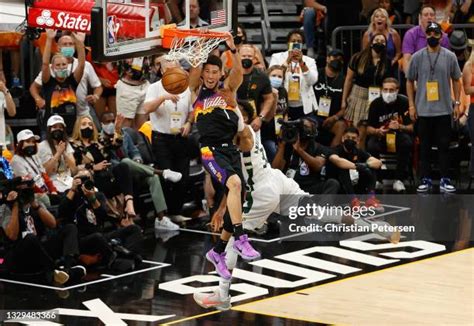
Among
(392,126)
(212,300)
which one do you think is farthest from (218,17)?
(392,126)

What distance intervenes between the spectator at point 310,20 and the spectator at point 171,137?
444 centimetres

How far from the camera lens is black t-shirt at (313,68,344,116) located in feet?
62.0

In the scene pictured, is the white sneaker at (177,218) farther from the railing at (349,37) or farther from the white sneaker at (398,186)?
the railing at (349,37)

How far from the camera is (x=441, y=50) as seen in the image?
18047 mm

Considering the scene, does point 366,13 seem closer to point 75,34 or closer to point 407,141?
point 407,141

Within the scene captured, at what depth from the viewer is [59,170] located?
1567 cm

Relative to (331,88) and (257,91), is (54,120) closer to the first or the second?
(257,91)

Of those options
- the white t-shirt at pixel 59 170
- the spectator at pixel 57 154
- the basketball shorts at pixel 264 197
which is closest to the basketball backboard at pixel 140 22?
the basketball shorts at pixel 264 197

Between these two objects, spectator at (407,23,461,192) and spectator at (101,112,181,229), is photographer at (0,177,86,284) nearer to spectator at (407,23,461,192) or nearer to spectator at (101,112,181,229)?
spectator at (101,112,181,229)

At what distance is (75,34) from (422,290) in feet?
20.3

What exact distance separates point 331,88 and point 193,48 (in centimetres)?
621

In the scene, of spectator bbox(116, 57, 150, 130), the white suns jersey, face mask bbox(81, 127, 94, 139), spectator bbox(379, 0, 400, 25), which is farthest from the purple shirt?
face mask bbox(81, 127, 94, 139)

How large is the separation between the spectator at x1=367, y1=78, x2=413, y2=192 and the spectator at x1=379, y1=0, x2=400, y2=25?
2588 mm

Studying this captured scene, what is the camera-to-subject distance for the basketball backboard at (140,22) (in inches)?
526
